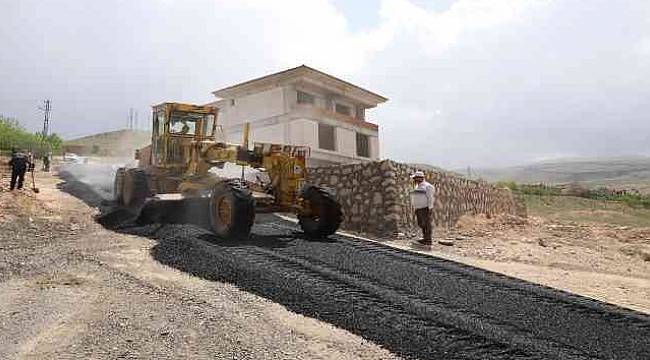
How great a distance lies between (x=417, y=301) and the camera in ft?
18.4

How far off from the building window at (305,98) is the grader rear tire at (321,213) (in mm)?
17507

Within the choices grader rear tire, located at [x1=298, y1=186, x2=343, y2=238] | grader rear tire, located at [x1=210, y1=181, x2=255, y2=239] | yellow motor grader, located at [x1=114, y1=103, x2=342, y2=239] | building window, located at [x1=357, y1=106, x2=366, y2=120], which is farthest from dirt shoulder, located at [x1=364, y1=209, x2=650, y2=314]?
building window, located at [x1=357, y1=106, x2=366, y2=120]

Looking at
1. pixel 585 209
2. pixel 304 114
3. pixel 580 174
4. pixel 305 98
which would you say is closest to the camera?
pixel 304 114

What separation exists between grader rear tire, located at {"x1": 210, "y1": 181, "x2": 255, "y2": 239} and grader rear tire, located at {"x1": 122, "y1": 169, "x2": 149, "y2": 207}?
3844mm

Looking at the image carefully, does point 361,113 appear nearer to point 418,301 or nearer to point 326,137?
point 326,137

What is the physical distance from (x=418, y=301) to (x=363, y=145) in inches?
997

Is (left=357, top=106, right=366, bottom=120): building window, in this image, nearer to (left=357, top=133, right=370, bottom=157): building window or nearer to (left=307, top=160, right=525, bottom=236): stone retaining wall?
(left=357, top=133, right=370, bottom=157): building window

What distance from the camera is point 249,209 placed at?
27.3 ft

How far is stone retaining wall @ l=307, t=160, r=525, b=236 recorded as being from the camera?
12.0m

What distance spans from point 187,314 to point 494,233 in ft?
34.8

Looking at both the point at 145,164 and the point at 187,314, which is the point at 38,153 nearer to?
the point at 145,164

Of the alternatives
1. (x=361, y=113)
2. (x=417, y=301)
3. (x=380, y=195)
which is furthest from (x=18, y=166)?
(x=361, y=113)

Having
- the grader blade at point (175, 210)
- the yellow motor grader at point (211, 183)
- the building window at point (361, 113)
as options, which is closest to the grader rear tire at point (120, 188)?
the yellow motor grader at point (211, 183)

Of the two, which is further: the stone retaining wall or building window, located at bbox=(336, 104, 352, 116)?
building window, located at bbox=(336, 104, 352, 116)
